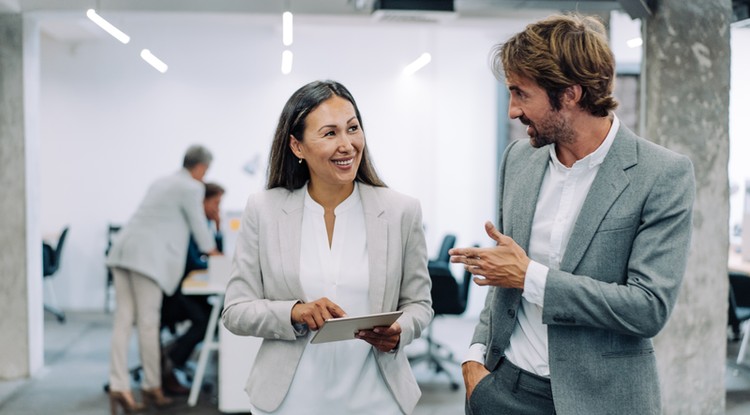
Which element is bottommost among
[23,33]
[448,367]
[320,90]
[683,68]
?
[448,367]

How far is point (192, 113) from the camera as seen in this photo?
28.9 feet

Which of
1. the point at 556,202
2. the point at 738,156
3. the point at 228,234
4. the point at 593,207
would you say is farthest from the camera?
the point at 738,156

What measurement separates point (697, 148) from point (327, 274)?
2.72m

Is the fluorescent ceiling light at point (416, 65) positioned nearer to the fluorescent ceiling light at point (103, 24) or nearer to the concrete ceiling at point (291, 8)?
the concrete ceiling at point (291, 8)

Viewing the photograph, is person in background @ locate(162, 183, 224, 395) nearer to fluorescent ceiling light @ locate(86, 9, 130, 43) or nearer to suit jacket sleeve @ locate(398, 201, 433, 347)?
fluorescent ceiling light @ locate(86, 9, 130, 43)

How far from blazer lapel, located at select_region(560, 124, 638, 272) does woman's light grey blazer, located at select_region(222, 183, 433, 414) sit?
0.47 metres

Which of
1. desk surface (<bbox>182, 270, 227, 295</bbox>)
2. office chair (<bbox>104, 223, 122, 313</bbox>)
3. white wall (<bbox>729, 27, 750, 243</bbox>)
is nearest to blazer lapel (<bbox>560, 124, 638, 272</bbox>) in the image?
desk surface (<bbox>182, 270, 227, 295</bbox>)

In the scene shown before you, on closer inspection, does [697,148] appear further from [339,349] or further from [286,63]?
[286,63]

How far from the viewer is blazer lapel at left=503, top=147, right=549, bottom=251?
1.85 meters

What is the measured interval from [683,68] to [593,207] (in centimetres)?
262

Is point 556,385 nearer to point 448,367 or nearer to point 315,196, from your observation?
point 315,196

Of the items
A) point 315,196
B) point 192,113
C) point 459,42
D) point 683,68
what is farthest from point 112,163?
point 315,196

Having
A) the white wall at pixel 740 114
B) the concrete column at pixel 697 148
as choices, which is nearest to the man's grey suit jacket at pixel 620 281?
the concrete column at pixel 697 148

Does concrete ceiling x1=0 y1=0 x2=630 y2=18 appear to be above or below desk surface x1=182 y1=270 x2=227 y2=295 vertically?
above
